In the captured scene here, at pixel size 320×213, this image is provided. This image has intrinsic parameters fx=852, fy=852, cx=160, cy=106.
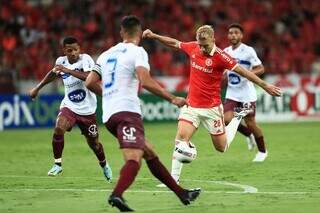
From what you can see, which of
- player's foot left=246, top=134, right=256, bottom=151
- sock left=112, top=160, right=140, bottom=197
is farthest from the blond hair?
player's foot left=246, top=134, right=256, bottom=151

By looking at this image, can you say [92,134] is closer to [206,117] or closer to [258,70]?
[206,117]

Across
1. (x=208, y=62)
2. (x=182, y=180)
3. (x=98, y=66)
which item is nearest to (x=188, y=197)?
(x=98, y=66)

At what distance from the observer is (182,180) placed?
1445 cm

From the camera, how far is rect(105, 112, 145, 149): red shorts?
10320 mm

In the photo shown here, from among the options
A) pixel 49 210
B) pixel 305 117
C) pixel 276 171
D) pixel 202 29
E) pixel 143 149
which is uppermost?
pixel 202 29

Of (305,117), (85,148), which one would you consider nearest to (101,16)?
(305,117)

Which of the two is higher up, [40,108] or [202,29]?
[202,29]

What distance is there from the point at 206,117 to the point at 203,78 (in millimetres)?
640

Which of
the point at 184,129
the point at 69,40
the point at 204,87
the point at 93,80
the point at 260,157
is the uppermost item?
the point at 93,80

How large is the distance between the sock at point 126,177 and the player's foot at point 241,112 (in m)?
5.60

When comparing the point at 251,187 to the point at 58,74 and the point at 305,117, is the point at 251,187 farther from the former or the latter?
the point at 305,117

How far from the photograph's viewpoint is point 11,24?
32250mm

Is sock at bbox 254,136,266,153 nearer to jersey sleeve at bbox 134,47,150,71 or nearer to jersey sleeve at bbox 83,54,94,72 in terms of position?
jersey sleeve at bbox 83,54,94,72

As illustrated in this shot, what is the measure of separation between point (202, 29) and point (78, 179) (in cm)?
351
